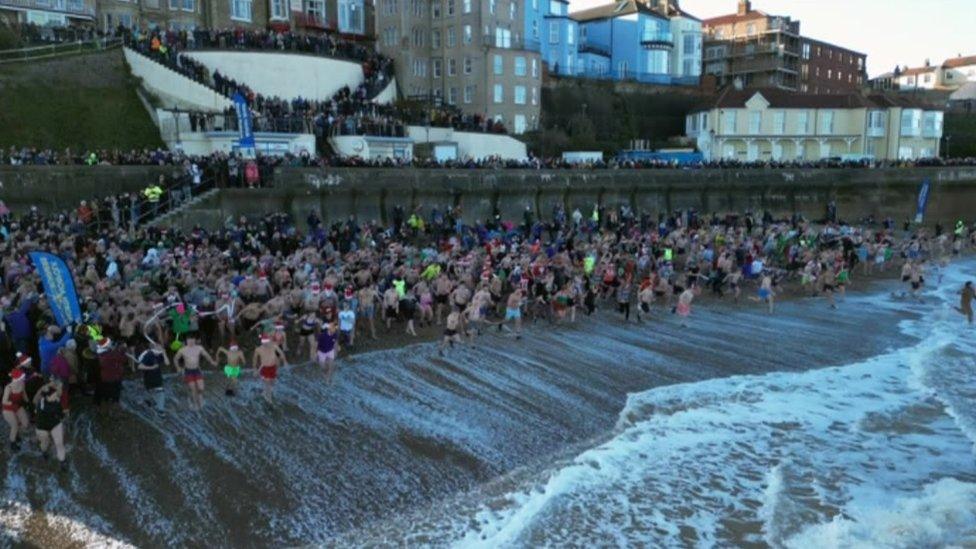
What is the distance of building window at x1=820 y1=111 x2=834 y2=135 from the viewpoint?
5541 centimetres

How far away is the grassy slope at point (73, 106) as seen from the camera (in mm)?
28016

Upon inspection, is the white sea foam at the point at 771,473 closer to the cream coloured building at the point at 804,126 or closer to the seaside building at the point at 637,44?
the cream coloured building at the point at 804,126

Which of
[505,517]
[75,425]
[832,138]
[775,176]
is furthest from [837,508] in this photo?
[832,138]

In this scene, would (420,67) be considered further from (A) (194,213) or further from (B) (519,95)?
(A) (194,213)

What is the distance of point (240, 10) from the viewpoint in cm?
4497

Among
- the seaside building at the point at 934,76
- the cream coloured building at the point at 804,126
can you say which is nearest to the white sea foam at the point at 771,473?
the cream coloured building at the point at 804,126

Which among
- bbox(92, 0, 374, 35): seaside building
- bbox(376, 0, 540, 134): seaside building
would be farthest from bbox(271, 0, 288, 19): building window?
bbox(376, 0, 540, 134): seaside building

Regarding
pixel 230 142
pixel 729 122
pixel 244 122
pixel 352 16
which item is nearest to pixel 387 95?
pixel 230 142

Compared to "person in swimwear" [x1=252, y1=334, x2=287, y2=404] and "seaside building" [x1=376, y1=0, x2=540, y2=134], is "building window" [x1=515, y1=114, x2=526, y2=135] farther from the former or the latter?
"person in swimwear" [x1=252, y1=334, x2=287, y2=404]

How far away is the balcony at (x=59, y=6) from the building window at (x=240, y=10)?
7.48m

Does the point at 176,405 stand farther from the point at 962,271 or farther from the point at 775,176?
the point at 775,176

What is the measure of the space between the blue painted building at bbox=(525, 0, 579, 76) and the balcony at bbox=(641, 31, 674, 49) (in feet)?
20.2

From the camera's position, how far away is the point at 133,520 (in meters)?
8.38

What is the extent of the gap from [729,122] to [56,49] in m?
42.0
